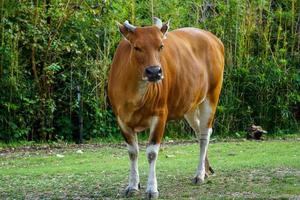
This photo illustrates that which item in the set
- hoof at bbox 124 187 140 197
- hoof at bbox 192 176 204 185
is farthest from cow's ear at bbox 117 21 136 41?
hoof at bbox 192 176 204 185

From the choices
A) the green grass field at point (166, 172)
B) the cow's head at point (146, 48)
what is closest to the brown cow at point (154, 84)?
the cow's head at point (146, 48)

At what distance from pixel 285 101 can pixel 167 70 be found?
7.84m

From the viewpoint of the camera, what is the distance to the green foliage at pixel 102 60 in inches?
542

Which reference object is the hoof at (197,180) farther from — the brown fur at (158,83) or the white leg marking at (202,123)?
the brown fur at (158,83)

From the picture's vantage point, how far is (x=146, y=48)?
24.8 ft

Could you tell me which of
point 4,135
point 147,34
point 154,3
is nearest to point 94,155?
point 4,135

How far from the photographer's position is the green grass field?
310 inches

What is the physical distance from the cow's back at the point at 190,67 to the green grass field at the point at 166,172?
92cm

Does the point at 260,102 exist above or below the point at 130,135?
below

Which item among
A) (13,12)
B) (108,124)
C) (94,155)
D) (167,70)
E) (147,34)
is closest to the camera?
(147,34)

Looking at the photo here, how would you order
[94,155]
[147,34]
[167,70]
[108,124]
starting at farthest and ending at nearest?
[108,124] → [94,155] → [167,70] → [147,34]

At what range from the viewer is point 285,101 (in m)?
15.6

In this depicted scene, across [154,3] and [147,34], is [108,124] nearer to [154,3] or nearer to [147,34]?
[154,3]

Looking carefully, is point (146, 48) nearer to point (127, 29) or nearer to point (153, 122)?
point (127, 29)
